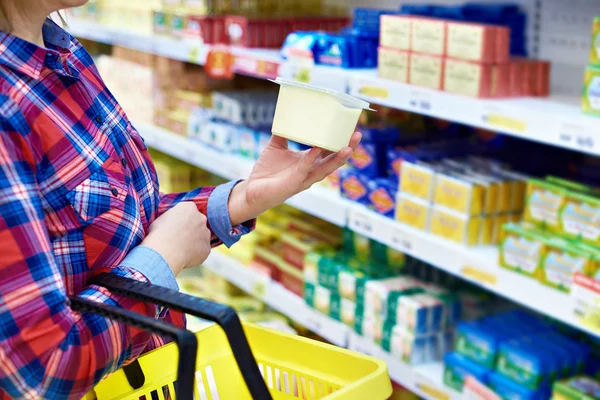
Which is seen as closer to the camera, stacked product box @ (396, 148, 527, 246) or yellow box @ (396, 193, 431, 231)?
stacked product box @ (396, 148, 527, 246)

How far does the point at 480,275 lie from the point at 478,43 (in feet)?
2.06

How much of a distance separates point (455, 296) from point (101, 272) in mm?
1610

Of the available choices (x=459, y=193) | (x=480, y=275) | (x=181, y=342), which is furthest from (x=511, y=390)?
(x=181, y=342)

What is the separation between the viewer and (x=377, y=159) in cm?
253

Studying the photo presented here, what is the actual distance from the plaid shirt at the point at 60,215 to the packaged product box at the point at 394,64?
1.26m

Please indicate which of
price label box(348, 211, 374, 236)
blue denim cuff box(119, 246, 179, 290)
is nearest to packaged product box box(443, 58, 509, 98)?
price label box(348, 211, 374, 236)

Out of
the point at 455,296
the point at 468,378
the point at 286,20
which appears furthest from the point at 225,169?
the point at 468,378

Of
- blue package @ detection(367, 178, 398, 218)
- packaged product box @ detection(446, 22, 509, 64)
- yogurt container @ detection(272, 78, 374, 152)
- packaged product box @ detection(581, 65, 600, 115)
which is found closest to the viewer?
yogurt container @ detection(272, 78, 374, 152)

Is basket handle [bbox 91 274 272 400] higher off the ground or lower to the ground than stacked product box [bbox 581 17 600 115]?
lower

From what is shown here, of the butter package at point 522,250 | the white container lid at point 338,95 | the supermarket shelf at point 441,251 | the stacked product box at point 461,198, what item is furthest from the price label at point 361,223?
the white container lid at point 338,95

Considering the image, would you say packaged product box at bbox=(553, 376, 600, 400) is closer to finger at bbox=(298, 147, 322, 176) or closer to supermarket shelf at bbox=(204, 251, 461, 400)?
supermarket shelf at bbox=(204, 251, 461, 400)

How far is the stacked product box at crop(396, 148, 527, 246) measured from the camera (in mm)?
2143

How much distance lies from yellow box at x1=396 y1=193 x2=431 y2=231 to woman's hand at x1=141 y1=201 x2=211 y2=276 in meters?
1.21

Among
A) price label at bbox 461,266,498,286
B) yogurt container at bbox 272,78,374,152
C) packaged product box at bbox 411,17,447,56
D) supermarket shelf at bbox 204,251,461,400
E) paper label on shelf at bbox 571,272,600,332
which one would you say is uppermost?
packaged product box at bbox 411,17,447,56
